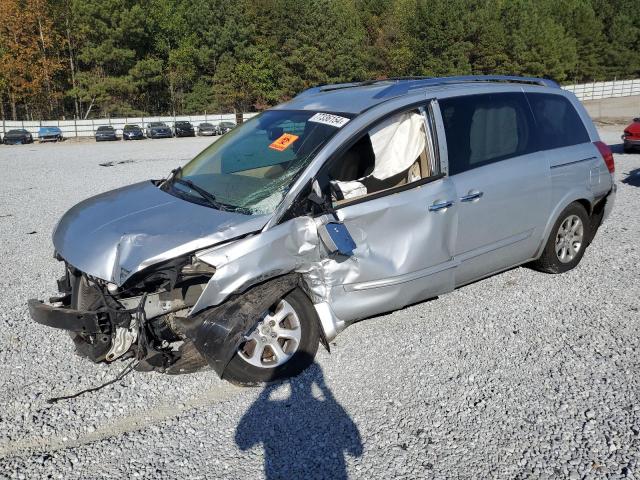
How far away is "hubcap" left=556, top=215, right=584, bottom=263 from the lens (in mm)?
5200

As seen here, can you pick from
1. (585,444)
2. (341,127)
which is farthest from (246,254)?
(585,444)

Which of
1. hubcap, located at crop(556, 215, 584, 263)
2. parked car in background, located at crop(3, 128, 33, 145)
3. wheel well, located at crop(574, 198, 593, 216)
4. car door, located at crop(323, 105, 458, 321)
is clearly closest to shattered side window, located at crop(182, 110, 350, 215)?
car door, located at crop(323, 105, 458, 321)

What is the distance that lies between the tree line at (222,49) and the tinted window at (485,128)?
2008 inches

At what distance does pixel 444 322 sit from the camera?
4445mm

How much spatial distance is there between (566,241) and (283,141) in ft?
9.69

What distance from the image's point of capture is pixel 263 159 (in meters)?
4.11

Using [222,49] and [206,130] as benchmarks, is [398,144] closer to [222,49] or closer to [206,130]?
[206,130]

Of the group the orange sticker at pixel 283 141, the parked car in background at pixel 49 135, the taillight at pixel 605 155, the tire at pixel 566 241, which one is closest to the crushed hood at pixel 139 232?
the orange sticker at pixel 283 141

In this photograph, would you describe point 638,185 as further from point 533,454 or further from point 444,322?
point 533,454

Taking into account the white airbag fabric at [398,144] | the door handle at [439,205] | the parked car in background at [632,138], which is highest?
the white airbag fabric at [398,144]

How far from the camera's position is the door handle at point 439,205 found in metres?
3.95

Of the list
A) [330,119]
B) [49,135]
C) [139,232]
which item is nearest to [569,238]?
[330,119]

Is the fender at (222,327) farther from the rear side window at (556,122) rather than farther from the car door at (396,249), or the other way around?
the rear side window at (556,122)

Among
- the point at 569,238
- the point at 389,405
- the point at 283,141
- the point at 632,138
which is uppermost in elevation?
the point at 283,141
